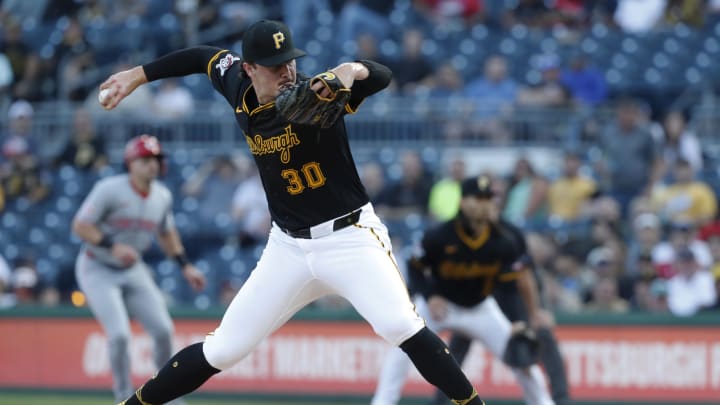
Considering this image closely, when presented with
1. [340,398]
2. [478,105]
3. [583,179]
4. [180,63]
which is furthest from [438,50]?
[180,63]

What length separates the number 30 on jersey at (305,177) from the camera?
6855 millimetres

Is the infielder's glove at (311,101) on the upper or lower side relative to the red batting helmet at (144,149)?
upper

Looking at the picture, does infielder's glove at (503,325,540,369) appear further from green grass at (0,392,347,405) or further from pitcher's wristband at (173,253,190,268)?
green grass at (0,392,347,405)

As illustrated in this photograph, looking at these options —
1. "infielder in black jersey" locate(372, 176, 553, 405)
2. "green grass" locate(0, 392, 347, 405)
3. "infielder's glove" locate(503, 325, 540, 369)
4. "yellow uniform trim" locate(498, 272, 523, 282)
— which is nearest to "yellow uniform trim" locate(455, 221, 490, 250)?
"infielder in black jersey" locate(372, 176, 553, 405)

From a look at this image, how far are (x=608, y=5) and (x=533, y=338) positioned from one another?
30.8ft

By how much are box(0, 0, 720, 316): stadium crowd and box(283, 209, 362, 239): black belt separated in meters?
6.21

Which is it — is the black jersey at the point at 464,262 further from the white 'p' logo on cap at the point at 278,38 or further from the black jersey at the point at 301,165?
→ the white 'p' logo on cap at the point at 278,38

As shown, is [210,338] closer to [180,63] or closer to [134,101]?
[180,63]

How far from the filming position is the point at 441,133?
15.7m

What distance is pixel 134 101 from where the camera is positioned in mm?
17156


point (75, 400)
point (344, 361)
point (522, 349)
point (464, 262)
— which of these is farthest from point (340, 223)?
point (75, 400)

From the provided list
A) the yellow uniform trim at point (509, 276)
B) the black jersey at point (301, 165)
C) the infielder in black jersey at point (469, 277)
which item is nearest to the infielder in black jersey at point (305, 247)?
the black jersey at point (301, 165)

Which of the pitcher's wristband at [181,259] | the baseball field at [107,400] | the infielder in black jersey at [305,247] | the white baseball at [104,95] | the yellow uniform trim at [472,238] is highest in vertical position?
the white baseball at [104,95]

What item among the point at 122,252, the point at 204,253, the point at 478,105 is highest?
the point at 122,252
